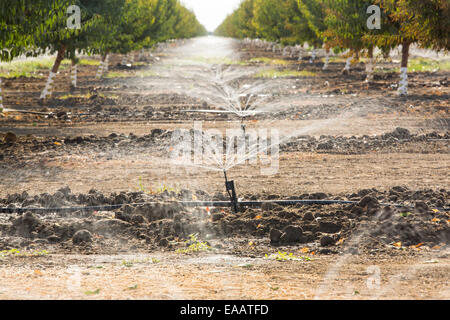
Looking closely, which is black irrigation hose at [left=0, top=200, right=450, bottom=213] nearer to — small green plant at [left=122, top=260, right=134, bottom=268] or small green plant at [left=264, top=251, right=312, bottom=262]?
small green plant at [left=264, top=251, right=312, bottom=262]

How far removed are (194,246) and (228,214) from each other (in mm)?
1207

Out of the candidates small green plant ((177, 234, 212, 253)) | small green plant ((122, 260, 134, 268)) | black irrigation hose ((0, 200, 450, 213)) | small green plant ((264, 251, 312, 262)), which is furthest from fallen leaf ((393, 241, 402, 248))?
small green plant ((122, 260, 134, 268))

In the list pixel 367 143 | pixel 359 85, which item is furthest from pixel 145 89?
pixel 367 143

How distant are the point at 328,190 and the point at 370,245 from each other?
2.65m

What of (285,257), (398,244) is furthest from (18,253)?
(398,244)

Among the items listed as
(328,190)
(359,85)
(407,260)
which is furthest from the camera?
(359,85)

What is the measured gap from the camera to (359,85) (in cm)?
2550

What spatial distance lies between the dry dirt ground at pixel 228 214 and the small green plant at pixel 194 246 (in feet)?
0.08

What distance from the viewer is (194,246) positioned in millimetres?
6418

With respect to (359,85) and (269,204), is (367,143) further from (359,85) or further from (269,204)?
(359,85)

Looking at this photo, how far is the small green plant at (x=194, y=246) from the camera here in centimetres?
627

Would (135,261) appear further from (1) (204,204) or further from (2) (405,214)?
(2) (405,214)

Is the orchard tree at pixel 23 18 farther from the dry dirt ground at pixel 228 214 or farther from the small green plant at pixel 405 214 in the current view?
the small green plant at pixel 405 214

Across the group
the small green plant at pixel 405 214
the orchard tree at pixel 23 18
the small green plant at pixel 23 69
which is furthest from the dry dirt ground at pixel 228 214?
the small green plant at pixel 23 69
